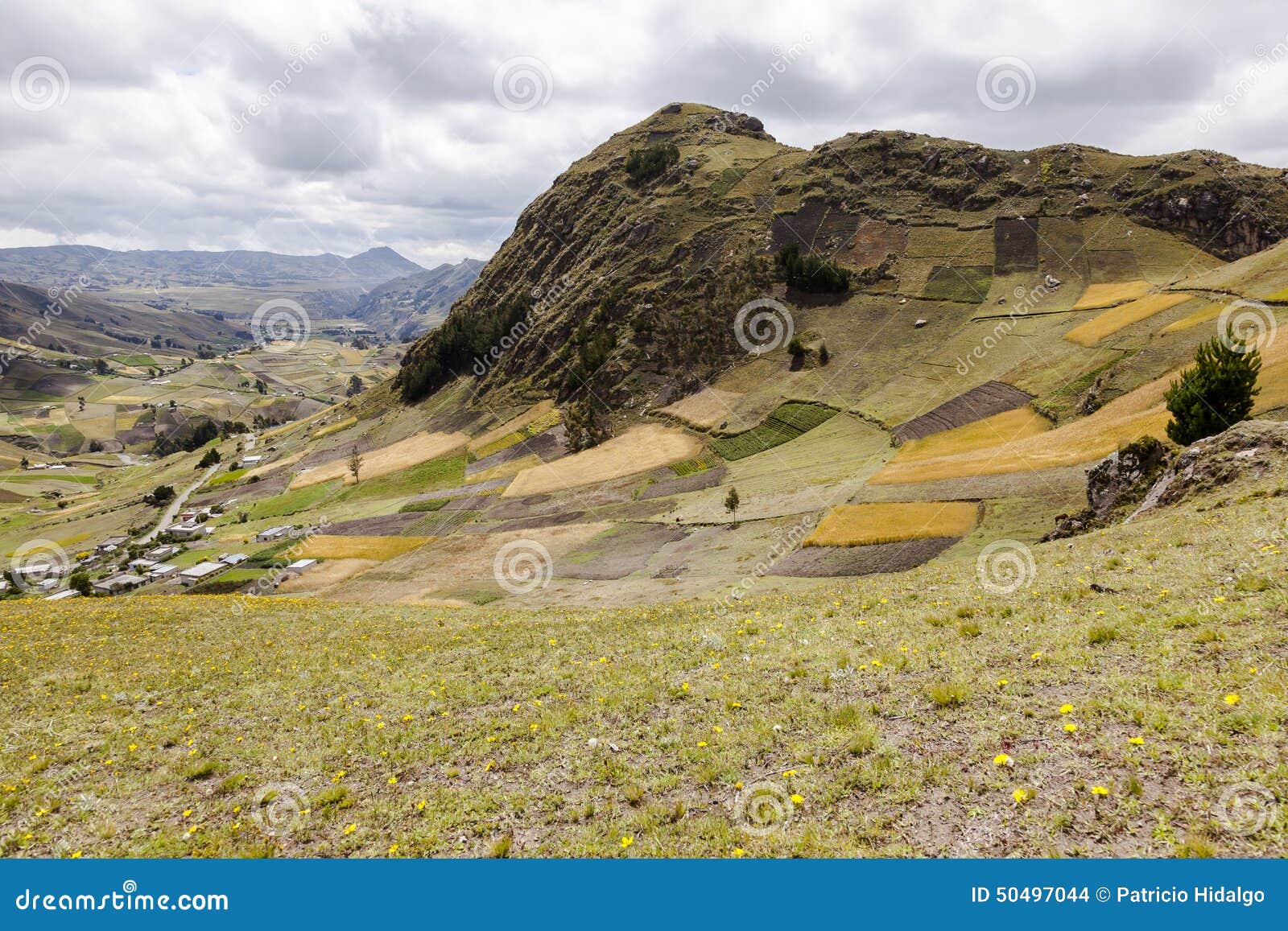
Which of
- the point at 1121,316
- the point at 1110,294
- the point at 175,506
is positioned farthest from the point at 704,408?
the point at 175,506

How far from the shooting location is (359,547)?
7825cm

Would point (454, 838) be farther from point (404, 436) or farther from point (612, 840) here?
point (404, 436)

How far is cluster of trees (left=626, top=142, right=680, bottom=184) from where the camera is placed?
541 ft

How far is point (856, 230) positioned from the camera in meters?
131

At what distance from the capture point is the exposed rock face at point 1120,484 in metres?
30.3

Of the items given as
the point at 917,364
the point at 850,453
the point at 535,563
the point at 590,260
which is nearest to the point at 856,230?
the point at 917,364

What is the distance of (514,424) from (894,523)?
93930mm

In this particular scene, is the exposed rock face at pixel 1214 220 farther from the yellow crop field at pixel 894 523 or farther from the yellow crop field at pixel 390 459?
the yellow crop field at pixel 390 459

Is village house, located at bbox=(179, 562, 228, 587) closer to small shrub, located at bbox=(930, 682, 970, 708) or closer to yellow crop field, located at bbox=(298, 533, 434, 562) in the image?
yellow crop field, located at bbox=(298, 533, 434, 562)

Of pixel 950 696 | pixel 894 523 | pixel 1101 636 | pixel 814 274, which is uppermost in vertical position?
pixel 814 274

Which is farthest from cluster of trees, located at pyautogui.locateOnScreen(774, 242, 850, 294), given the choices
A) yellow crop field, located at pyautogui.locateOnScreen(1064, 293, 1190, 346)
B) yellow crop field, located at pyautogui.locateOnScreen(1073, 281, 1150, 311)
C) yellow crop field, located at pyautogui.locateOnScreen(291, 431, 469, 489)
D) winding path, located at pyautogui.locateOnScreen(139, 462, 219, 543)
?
winding path, located at pyautogui.locateOnScreen(139, 462, 219, 543)

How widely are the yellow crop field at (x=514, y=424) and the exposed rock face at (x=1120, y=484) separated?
96758 millimetres

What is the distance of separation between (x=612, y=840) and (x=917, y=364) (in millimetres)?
97082

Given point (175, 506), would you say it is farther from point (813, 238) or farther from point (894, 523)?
point (813, 238)
